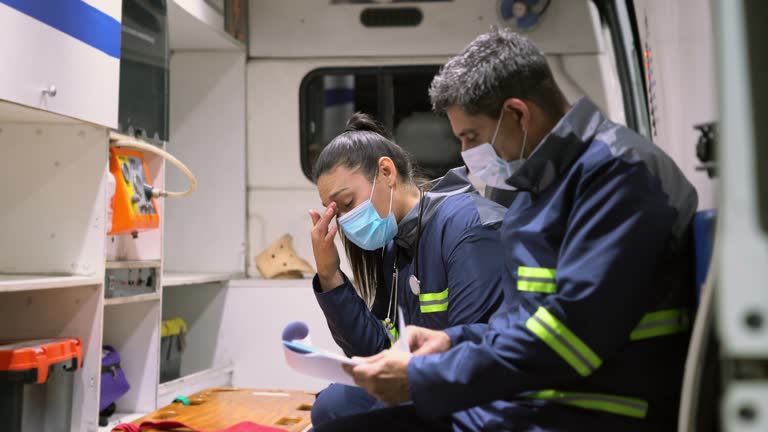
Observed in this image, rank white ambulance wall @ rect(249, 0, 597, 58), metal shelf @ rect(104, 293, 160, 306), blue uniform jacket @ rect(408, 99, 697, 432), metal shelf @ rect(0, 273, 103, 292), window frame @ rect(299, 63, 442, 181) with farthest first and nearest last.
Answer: window frame @ rect(299, 63, 442, 181)
white ambulance wall @ rect(249, 0, 597, 58)
metal shelf @ rect(104, 293, 160, 306)
metal shelf @ rect(0, 273, 103, 292)
blue uniform jacket @ rect(408, 99, 697, 432)

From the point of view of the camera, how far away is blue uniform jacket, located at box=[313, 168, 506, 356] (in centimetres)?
184

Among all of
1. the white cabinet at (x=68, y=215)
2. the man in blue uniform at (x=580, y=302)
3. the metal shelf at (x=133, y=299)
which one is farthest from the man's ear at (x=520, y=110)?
the metal shelf at (x=133, y=299)

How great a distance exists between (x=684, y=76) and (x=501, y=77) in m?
0.38

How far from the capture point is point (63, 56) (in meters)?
2.35

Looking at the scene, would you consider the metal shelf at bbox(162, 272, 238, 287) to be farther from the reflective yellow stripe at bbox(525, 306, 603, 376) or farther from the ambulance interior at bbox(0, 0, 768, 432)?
the reflective yellow stripe at bbox(525, 306, 603, 376)

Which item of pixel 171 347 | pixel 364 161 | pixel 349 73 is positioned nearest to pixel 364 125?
pixel 364 161

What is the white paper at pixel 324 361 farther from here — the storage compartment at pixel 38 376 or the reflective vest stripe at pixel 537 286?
the storage compartment at pixel 38 376

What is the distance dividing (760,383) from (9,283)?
2.02 metres

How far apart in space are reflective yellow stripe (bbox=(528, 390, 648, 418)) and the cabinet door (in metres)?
1.76

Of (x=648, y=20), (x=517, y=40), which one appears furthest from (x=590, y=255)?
(x=648, y=20)

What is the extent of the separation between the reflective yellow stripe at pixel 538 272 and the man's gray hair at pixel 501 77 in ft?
1.06

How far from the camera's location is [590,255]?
3.83 feet

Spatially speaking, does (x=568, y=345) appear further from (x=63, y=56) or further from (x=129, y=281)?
(x=129, y=281)

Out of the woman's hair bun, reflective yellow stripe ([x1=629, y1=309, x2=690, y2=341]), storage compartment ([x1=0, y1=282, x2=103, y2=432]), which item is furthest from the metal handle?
reflective yellow stripe ([x1=629, y1=309, x2=690, y2=341])
